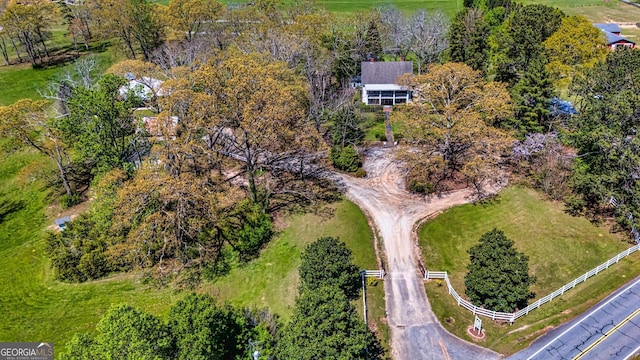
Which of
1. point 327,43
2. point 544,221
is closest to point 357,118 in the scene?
point 327,43

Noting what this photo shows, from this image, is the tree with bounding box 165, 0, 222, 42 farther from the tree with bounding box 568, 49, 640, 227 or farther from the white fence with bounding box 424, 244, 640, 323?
Answer: the white fence with bounding box 424, 244, 640, 323

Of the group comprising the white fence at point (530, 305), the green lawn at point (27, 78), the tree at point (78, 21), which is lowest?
the white fence at point (530, 305)

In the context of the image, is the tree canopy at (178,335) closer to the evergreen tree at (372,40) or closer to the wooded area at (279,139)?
the wooded area at (279,139)

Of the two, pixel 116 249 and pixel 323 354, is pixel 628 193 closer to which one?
pixel 323 354

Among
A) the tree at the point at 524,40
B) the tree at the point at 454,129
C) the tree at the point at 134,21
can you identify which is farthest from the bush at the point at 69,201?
the tree at the point at 524,40

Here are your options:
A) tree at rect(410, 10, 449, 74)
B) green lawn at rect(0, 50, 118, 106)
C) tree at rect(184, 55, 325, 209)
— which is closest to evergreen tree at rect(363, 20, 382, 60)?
tree at rect(410, 10, 449, 74)

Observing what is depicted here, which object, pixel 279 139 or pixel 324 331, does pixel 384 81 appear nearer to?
pixel 279 139
